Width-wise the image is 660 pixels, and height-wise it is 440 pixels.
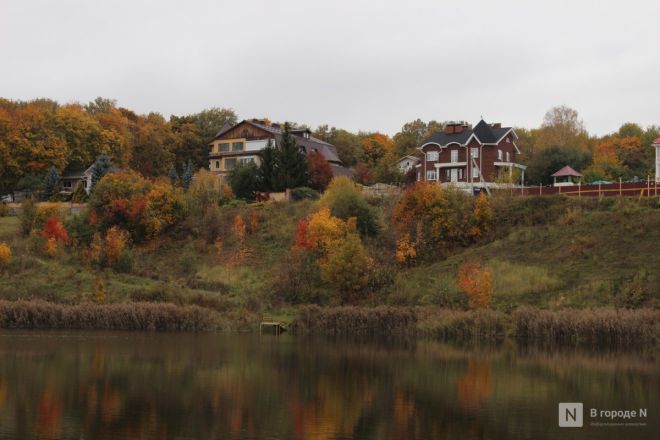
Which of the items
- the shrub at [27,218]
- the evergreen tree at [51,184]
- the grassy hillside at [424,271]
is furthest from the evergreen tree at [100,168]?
the grassy hillside at [424,271]

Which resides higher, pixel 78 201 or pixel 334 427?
pixel 78 201

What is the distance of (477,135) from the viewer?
299 feet

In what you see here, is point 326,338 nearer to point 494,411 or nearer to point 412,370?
point 412,370

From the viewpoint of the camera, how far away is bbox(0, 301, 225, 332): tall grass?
5138 cm

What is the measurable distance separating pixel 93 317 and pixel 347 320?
15.2 m

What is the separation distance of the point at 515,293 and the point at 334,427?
32969 mm

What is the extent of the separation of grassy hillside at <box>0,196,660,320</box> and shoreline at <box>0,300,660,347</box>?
10.7ft

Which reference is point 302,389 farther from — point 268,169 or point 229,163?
point 229,163

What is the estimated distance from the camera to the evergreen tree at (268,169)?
8388cm

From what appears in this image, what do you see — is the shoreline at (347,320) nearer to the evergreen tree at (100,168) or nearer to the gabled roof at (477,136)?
the evergreen tree at (100,168)

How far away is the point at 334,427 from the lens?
25484 mm

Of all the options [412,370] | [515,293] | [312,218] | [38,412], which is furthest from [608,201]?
[38,412]

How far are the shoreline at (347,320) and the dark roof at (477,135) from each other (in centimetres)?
4097
